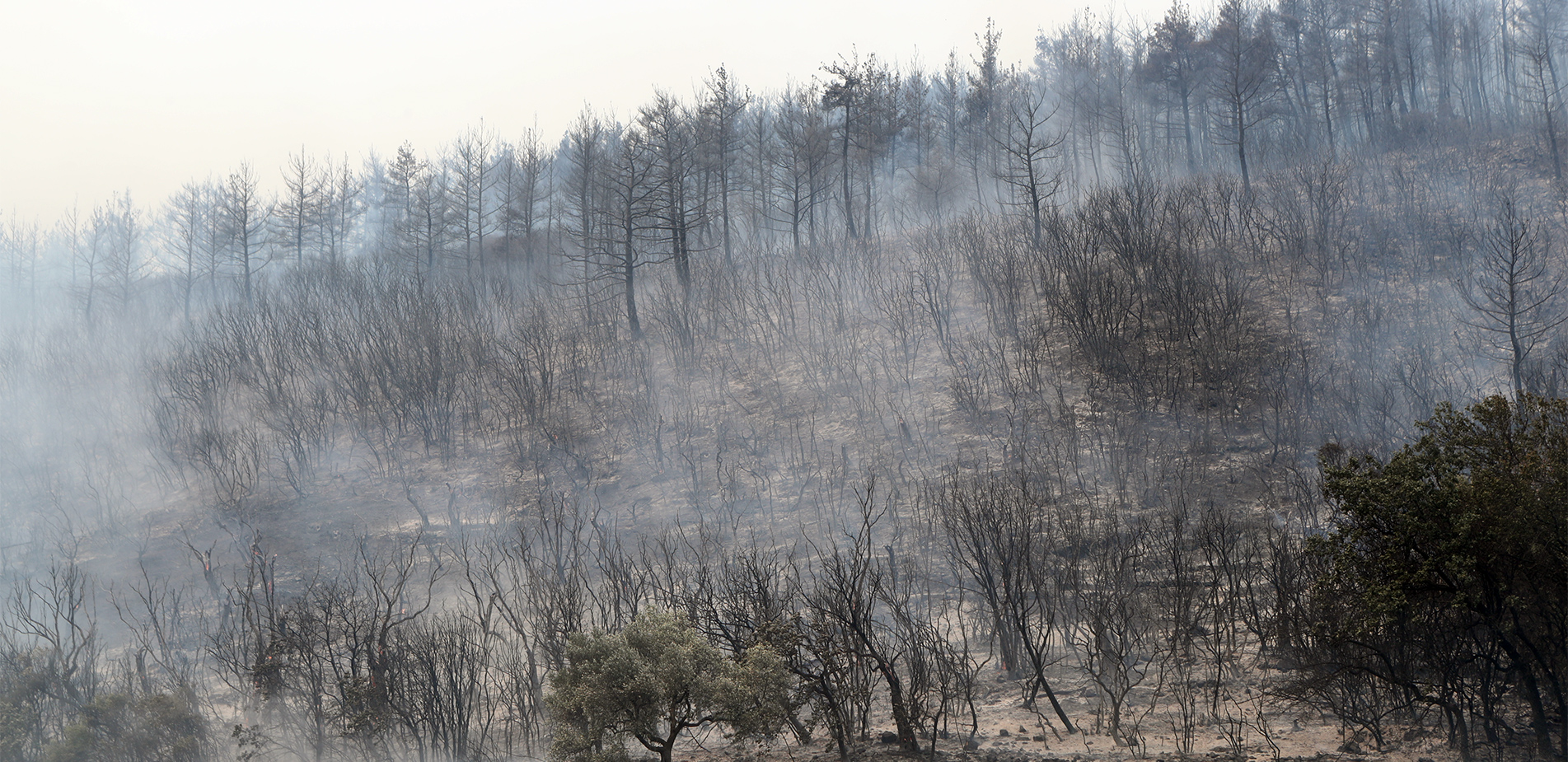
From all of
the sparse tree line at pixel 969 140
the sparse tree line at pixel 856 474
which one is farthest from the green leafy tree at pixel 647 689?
the sparse tree line at pixel 969 140

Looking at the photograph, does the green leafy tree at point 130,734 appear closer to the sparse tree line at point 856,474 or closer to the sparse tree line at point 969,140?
the sparse tree line at point 856,474

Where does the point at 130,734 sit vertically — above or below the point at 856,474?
below

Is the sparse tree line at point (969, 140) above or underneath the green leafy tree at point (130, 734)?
above

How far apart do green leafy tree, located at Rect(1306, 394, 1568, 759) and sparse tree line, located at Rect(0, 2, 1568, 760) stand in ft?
0.13

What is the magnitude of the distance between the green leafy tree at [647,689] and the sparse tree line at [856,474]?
34mm

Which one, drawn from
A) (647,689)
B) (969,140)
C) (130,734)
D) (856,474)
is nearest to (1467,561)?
(647,689)

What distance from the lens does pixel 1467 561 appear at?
6086 millimetres

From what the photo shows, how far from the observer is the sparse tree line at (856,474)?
23.9ft

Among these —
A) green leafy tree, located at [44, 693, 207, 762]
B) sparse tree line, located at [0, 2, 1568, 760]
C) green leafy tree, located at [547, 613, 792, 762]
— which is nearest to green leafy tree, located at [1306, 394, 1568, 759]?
sparse tree line, located at [0, 2, 1568, 760]

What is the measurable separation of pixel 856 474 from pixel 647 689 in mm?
9781

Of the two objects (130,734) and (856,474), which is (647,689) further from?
(856,474)

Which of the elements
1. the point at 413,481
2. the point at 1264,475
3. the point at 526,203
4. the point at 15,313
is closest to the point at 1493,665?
the point at 1264,475

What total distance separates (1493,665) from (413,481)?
58.2ft

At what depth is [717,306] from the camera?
23.9 metres
